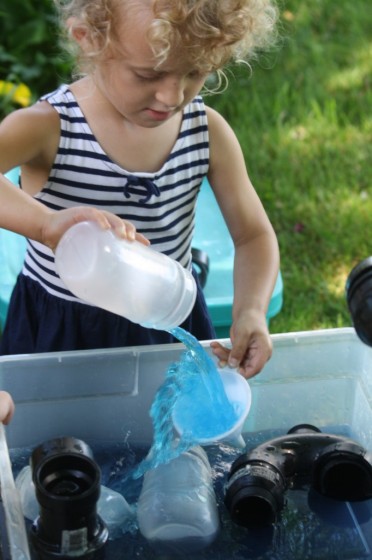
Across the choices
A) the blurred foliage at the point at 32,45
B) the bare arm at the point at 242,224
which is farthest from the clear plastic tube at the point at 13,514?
the blurred foliage at the point at 32,45

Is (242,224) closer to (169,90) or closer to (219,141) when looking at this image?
(219,141)

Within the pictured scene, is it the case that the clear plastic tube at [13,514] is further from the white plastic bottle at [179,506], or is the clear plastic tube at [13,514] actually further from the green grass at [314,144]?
the green grass at [314,144]

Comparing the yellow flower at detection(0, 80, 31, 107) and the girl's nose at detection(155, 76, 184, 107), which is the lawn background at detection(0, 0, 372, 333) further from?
the girl's nose at detection(155, 76, 184, 107)

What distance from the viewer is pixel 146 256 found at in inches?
48.0

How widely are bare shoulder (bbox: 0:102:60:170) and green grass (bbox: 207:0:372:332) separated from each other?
0.93 metres

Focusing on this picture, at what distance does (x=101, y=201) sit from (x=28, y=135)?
0.56ft

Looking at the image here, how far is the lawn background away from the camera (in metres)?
2.44

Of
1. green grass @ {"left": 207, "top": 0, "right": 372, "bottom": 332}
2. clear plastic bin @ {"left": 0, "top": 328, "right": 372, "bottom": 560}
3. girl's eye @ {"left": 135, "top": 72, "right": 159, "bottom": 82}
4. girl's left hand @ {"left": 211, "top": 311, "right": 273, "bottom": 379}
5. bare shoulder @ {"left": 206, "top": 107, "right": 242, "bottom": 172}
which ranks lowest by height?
green grass @ {"left": 207, "top": 0, "right": 372, "bottom": 332}

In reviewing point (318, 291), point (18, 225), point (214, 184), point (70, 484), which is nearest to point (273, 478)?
point (70, 484)

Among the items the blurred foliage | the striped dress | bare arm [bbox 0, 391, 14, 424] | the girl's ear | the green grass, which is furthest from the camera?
the blurred foliage

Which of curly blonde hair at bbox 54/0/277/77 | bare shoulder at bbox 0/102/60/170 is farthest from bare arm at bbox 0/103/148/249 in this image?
curly blonde hair at bbox 54/0/277/77

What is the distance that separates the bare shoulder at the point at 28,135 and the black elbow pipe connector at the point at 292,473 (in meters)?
0.55

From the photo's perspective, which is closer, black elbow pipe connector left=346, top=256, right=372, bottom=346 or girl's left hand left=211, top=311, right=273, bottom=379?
black elbow pipe connector left=346, top=256, right=372, bottom=346

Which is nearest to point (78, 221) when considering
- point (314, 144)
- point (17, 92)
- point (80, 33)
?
point (80, 33)
